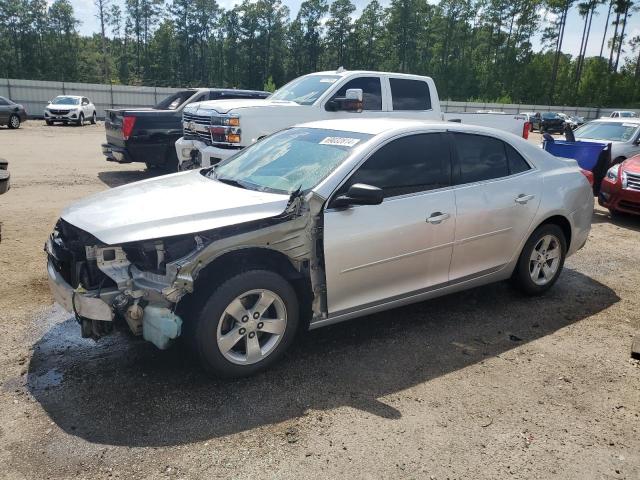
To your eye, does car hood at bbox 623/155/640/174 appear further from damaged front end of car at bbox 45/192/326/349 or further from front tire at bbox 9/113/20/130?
front tire at bbox 9/113/20/130

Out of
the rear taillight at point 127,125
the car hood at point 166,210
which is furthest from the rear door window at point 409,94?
the car hood at point 166,210

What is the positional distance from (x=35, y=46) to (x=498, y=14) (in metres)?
63.4

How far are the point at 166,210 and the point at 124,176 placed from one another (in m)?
8.74

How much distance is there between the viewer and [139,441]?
2887mm

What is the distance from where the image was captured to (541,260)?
5.17 m

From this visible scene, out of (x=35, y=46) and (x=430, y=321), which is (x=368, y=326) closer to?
(x=430, y=321)

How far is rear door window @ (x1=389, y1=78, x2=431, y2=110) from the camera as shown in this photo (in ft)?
30.1

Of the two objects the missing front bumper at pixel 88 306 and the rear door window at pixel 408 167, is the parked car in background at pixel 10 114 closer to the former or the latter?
the missing front bumper at pixel 88 306

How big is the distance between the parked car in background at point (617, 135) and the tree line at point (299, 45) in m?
63.8

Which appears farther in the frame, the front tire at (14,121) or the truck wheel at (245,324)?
the front tire at (14,121)

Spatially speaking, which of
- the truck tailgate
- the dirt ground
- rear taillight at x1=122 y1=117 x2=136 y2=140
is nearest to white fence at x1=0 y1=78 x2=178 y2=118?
the truck tailgate

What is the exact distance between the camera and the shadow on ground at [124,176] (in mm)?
10727

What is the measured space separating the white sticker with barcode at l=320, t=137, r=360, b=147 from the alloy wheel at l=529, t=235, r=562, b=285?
215cm

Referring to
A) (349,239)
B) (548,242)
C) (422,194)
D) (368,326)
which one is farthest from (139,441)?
(548,242)
